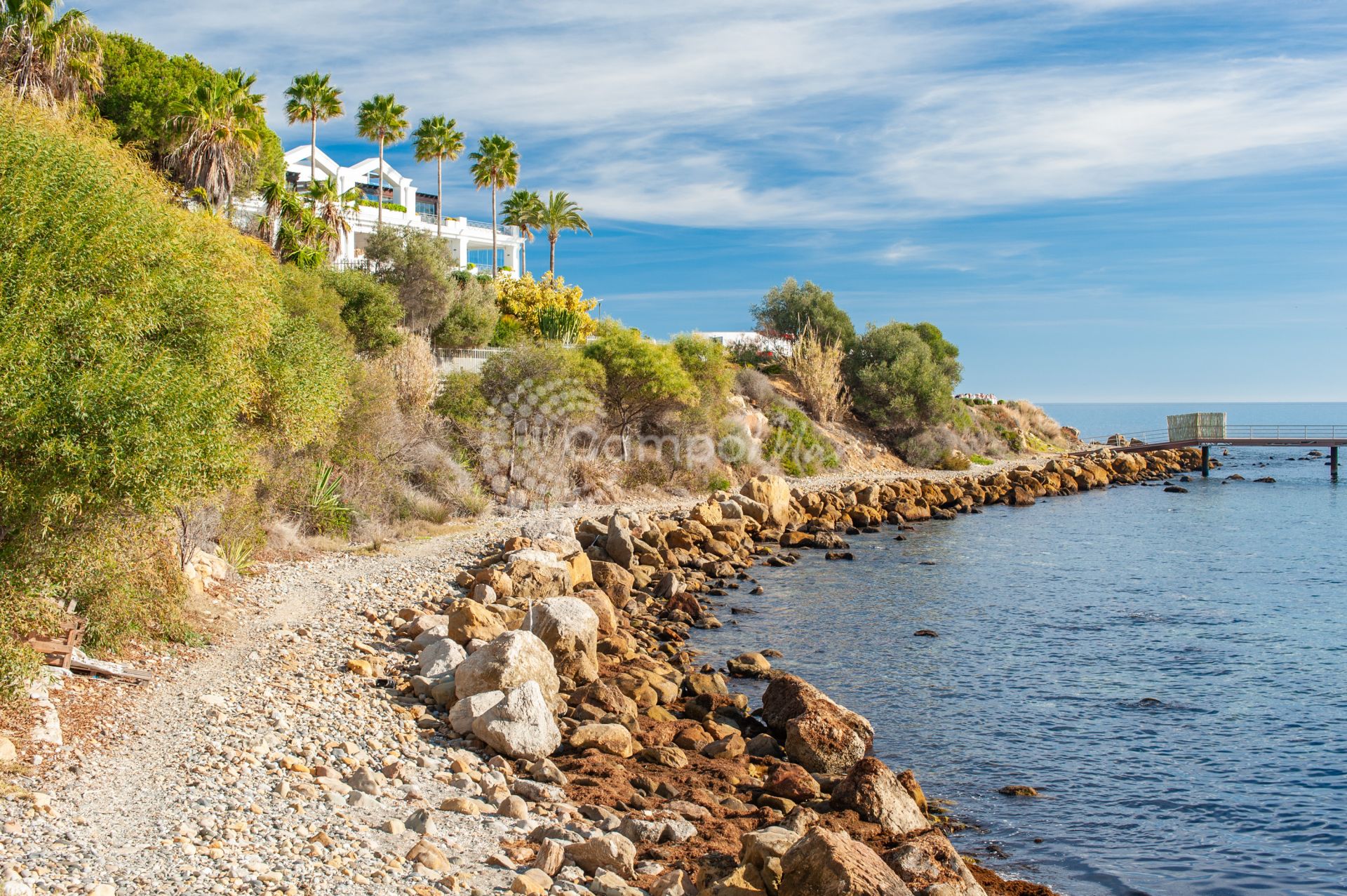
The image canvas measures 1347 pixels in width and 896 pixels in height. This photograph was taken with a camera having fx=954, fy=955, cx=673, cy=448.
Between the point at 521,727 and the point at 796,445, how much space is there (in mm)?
37976

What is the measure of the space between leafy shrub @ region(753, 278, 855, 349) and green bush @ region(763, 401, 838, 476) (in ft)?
34.9

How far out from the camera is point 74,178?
941 cm

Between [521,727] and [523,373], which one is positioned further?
[523,373]

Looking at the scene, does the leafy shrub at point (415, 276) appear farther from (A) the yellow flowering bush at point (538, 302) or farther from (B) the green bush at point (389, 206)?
(B) the green bush at point (389, 206)

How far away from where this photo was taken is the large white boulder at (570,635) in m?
13.8

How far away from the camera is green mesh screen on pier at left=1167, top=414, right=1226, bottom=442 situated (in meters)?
60.3

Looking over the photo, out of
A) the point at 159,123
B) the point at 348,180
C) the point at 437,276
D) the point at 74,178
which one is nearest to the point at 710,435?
the point at 437,276

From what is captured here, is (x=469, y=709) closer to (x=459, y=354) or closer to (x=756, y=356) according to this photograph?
(x=459, y=354)

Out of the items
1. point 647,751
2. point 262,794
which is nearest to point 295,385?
point 647,751

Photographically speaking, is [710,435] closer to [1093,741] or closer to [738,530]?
[738,530]

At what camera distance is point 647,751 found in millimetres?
11430

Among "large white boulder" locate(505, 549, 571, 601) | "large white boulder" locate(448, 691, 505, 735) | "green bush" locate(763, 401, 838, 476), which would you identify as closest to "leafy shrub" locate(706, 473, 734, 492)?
"green bush" locate(763, 401, 838, 476)

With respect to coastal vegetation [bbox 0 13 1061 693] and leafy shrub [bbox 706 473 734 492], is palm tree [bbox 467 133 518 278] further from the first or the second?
leafy shrub [bbox 706 473 734 492]

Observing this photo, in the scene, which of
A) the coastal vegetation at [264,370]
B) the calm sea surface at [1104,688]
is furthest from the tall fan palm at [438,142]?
the calm sea surface at [1104,688]
